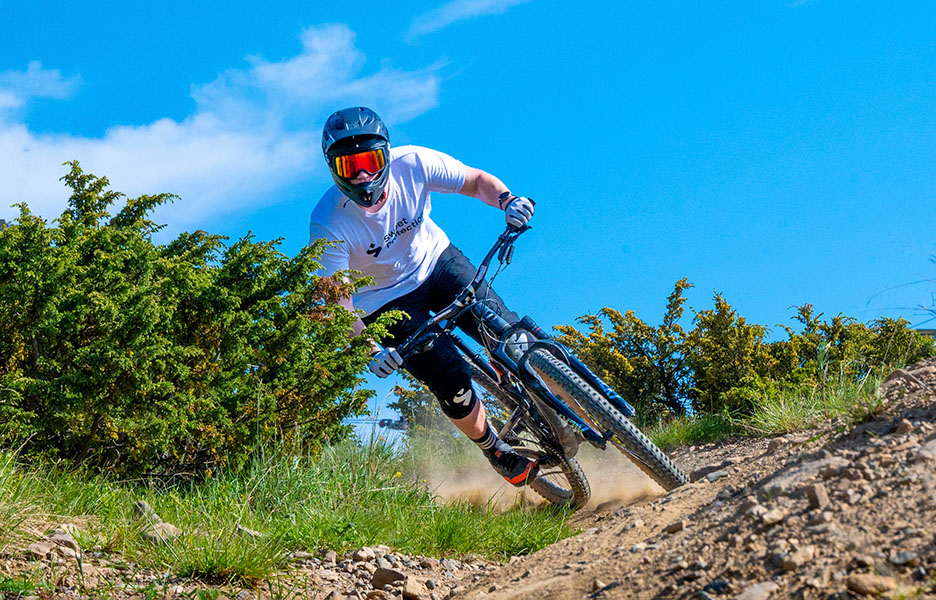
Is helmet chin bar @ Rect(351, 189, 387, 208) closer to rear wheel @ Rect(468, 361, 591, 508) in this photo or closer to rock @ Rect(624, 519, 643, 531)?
rear wheel @ Rect(468, 361, 591, 508)

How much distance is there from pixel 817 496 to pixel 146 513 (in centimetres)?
329

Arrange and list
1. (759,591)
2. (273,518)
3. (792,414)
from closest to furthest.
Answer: (759,591), (273,518), (792,414)

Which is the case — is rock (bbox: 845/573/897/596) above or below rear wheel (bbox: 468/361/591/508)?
below

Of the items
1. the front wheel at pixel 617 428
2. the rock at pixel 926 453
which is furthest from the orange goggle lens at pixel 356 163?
the rock at pixel 926 453

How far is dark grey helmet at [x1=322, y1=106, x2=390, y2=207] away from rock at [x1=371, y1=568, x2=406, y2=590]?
97.6 inches

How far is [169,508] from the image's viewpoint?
4.89 meters

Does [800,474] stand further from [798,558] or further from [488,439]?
[488,439]

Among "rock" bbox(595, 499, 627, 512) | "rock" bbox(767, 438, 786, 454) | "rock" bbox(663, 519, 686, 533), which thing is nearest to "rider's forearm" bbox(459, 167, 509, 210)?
"rock" bbox(595, 499, 627, 512)

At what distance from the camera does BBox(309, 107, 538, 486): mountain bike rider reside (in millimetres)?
5348

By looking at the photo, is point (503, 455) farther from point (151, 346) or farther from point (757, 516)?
point (757, 516)

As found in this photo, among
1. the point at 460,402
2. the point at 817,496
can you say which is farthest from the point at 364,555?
the point at 817,496

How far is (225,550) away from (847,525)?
8.80 ft

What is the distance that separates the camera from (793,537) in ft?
7.75

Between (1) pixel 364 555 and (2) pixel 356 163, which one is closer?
(1) pixel 364 555
